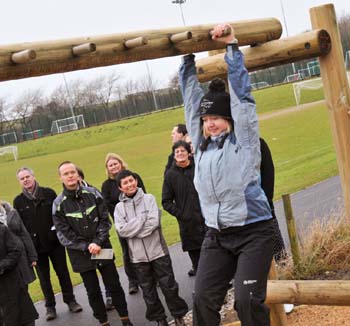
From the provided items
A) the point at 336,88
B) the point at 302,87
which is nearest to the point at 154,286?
the point at 336,88

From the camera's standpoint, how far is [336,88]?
5.73 metres

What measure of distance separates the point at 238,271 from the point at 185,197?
108 inches

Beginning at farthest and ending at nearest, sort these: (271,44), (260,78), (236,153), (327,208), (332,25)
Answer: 1. (260,78)
2. (327,208)
3. (332,25)
4. (271,44)
5. (236,153)

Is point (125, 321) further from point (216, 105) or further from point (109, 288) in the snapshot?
point (216, 105)

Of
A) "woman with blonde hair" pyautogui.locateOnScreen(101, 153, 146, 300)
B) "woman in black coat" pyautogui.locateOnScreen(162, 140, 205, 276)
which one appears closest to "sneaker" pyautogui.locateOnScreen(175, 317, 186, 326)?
"woman in black coat" pyautogui.locateOnScreen(162, 140, 205, 276)

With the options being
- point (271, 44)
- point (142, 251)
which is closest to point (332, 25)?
point (271, 44)

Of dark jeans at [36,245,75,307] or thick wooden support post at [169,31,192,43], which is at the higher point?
Answer: thick wooden support post at [169,31,192,43]

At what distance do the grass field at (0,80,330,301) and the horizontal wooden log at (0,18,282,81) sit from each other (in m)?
5.11

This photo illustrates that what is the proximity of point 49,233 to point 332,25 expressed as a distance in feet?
12.2

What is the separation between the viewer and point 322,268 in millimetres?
6406

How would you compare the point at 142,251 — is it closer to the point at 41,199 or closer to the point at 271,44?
the point at 41,199

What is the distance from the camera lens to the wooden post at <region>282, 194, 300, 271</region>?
595cm

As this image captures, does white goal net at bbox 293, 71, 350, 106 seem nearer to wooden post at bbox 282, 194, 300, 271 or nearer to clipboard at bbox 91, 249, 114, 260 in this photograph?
wooden post at bbox 282, 194, 300, 271

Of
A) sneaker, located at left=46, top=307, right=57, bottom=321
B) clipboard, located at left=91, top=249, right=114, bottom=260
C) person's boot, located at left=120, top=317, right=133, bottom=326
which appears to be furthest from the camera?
sneaker, located at left=46, top=307, right=57, bottom=321
